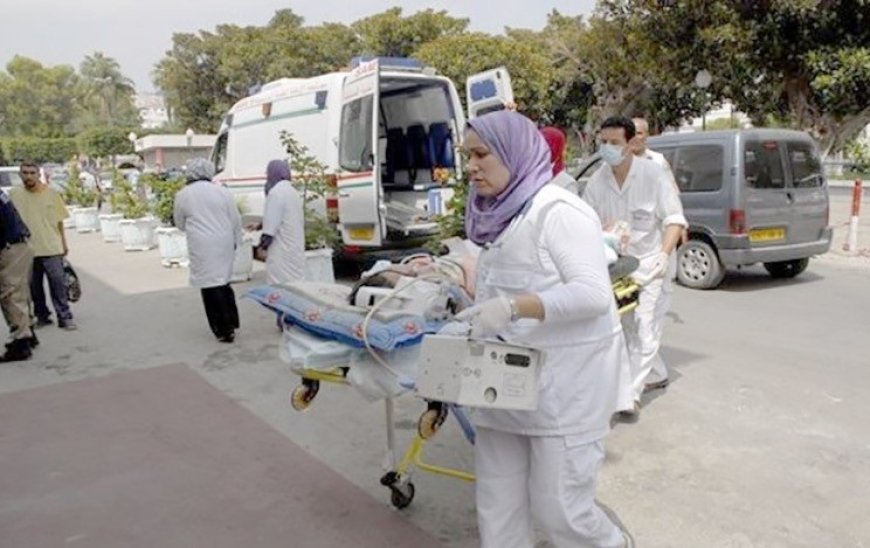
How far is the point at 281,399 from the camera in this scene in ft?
16.3

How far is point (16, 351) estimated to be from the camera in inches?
241

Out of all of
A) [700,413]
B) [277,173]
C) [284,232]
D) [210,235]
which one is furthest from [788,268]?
[210,235]

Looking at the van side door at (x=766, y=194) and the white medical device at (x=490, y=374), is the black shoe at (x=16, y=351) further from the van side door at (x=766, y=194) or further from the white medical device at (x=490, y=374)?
the van side door at (x=766, y=194)

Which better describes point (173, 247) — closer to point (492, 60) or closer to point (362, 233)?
point (362, 233)

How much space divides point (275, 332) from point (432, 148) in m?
3.85

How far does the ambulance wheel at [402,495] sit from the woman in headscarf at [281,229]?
3201mm

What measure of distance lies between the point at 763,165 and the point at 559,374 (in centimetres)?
658

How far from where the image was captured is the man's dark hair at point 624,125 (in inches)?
164

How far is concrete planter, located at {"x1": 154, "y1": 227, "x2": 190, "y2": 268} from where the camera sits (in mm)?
10734

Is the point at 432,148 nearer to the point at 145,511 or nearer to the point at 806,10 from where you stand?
the point at 806,10

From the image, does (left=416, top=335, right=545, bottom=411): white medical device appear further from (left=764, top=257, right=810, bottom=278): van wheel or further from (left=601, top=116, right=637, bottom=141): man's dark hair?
(left=764, top=257, right=810, bottom=278): van wheel

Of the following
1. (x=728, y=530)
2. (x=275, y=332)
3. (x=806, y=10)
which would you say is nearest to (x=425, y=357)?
(x=728, y=530)

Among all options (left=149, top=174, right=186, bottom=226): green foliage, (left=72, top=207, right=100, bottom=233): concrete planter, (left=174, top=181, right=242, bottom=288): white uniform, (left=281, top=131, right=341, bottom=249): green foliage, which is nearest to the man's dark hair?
(left=174, top=181, right=242, bottom=288): white uniform

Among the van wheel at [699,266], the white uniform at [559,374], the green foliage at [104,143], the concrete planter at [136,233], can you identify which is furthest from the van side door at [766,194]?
the green foliage at [104,143]
